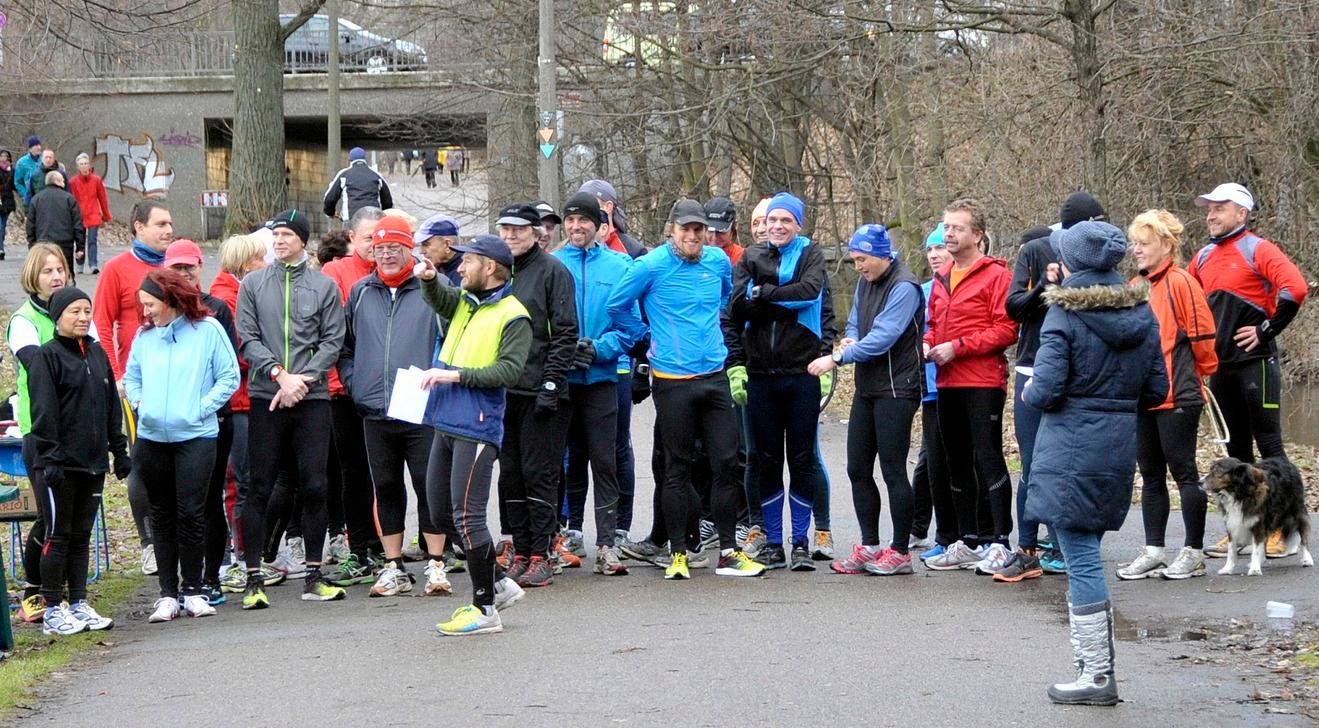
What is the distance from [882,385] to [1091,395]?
2.64 meters

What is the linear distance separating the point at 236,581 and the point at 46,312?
6.49ft

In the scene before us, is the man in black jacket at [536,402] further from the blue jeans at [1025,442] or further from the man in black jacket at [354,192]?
the man in black jacket at [354,192]

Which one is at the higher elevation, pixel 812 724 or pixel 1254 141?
pixel 1254 141

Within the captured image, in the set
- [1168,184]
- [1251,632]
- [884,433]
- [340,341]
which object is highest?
[1168,184]

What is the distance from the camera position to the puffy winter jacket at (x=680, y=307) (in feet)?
29.3

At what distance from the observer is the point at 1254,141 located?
18531 millimetres

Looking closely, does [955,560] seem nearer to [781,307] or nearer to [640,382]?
[781,307]

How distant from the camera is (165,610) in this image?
8367mm

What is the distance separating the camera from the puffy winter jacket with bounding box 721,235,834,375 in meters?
8.99

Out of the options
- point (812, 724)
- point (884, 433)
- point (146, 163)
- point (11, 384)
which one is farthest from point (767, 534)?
point (146, 163)

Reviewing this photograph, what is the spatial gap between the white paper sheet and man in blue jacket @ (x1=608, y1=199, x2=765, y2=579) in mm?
1683

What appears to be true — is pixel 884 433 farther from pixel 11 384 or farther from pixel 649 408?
pixel 11 384

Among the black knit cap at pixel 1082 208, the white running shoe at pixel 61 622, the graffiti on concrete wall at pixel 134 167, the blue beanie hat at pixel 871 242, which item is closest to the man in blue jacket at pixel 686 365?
the blue beanie hat at pixel 871 242

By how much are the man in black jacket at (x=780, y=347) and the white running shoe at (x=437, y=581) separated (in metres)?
1.89
